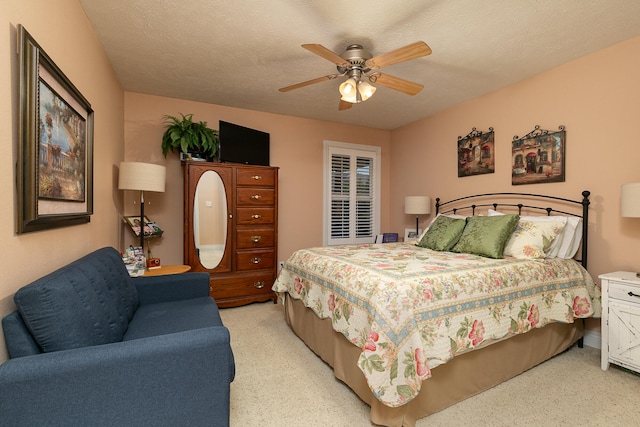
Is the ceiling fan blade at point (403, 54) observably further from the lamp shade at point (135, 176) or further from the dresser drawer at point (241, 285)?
the dresser drawer at point (241, 285)

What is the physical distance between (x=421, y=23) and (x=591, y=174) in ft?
6.70

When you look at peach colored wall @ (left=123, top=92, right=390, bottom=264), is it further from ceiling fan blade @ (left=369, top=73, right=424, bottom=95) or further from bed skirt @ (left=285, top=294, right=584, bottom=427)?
ceiling fan blade @ (left=369, top=73, right=424, bottom=95)

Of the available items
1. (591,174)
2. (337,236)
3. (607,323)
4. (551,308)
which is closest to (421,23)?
(591,174)

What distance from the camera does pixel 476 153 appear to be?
3.63m

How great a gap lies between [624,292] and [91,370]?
10.4ft

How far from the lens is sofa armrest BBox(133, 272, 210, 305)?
90.4 inches

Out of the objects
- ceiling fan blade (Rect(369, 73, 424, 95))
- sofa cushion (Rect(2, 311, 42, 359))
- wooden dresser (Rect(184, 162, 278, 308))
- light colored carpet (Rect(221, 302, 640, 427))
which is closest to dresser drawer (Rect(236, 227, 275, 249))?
wooden dresser (Rect(184, 162, 278, 308))

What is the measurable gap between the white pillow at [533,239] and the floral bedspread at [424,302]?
0.39ft

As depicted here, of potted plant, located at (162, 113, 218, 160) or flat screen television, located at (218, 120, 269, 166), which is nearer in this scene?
potted plant, located at (162, 113, 218, 160)

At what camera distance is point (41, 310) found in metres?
1.09

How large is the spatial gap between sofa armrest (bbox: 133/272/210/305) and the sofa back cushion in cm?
48

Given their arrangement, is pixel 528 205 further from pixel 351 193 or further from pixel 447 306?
pixel 351 193

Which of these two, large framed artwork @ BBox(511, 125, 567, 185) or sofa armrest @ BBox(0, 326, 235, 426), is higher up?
large framed artwork @ BBox(511, 125, 567, 185)

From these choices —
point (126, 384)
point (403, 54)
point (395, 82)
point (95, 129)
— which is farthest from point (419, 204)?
point (126, 384)
